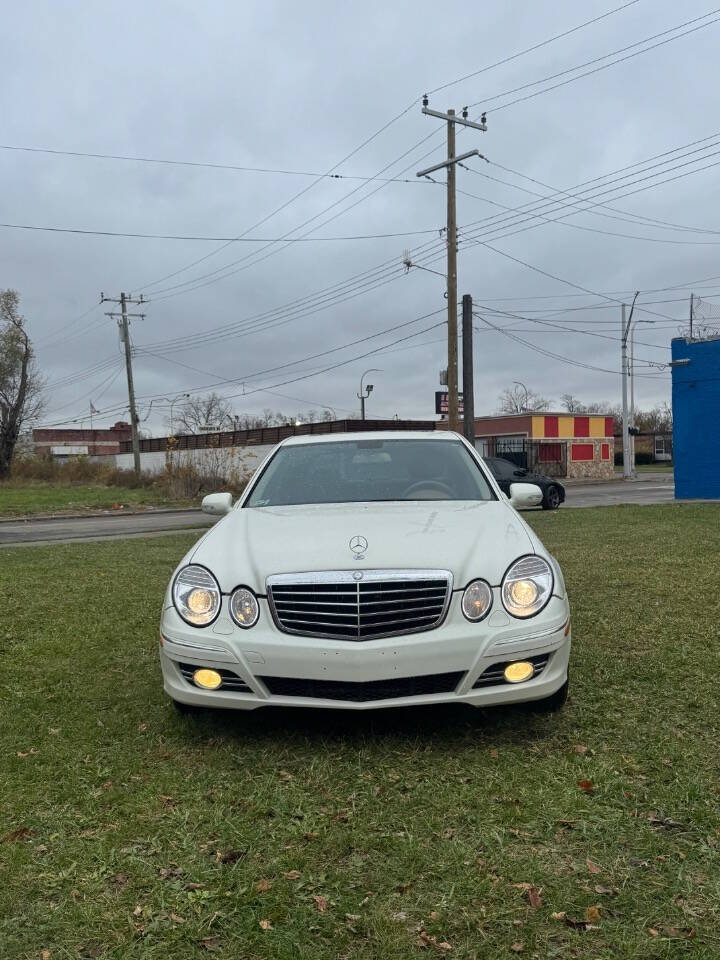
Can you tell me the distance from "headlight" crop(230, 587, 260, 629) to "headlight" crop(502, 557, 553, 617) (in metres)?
1.12

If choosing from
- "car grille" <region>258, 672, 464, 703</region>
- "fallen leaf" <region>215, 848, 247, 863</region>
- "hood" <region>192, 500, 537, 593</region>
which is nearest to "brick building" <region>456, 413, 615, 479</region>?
"hood" <region>192, 500, 537, 593</region>

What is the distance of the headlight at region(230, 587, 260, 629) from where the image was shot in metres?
3.40

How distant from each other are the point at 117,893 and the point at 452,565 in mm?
1819

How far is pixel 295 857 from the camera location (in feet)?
8.64

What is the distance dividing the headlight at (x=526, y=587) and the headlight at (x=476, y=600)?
84 mm

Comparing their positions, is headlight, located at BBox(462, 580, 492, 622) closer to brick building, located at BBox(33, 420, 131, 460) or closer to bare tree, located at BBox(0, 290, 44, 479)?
bare tree, located at BBox(0, 290, 44, 479)

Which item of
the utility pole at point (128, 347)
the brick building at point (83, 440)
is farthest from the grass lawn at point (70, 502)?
the brick building at point (83, 440)

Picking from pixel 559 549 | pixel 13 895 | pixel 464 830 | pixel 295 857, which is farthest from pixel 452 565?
pixel 559 549

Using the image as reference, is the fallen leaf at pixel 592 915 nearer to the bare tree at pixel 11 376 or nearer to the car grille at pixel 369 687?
the car grille at pixel 369 687

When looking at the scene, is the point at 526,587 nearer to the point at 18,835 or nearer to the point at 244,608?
the point at 244,608

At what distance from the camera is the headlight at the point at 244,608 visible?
3402 millimetres

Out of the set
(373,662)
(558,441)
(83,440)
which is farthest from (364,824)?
(83,440)

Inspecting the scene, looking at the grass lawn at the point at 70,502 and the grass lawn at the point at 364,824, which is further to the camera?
the grass lawn at the point at 70,502

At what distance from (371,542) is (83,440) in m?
114
